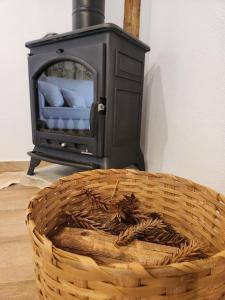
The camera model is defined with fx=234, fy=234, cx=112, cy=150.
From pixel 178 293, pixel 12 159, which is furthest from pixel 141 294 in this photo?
pixel 12 159

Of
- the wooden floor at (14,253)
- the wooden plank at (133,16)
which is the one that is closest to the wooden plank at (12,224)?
the wooden floor at (14,253)

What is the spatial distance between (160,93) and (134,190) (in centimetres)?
72

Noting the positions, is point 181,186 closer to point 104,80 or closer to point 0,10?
point 104,80

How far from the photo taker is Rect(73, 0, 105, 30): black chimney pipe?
48.7 inches

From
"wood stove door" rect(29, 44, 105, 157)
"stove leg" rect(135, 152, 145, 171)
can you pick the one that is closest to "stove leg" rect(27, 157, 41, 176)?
"wood stove door" rect(29, 44, 105, 157)

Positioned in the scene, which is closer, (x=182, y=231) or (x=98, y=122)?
(x=182, y=231)

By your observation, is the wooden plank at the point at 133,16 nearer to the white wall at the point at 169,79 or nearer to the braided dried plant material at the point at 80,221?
the white wall at the point at 169,79

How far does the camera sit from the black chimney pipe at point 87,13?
1237 mm

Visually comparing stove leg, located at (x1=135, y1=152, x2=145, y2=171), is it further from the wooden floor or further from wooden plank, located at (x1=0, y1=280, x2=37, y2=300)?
wooden plank, located at (x1=0, y1=280, x2=37, y2=300)

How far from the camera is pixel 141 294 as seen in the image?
26 centimetres

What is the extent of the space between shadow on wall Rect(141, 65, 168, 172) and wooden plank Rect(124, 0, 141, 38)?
337 millimetres

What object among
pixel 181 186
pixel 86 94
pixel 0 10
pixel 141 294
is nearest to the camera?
pixel 141 294

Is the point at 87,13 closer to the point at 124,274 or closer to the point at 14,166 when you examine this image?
the point at 14,166

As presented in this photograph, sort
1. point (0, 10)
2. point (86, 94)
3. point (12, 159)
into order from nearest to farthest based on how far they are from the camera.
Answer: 1. point (86, 94)
2. point (0, 10)
3. point (12, 159)
